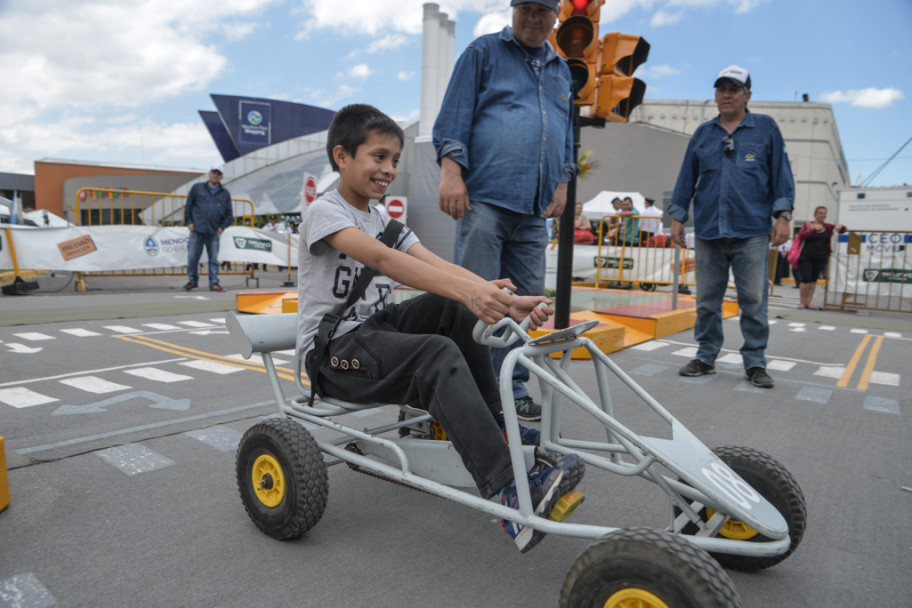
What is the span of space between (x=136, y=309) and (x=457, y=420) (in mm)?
7287

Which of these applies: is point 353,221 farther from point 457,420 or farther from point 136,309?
point 136,309

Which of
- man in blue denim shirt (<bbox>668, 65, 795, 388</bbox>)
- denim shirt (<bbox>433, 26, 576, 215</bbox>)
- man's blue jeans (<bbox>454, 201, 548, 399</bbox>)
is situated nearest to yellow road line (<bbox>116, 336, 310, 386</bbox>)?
man's blue jeans (<bbox>454, 201, 548, 399</bbox>)

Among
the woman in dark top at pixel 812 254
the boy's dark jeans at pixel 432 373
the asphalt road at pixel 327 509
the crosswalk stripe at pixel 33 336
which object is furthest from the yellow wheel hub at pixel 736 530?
the woman in dark top at pixel 812 254

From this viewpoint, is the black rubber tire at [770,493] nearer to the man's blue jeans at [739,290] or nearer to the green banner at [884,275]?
the man's blue jeans at [739,290]

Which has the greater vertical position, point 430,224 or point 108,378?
point 430,224

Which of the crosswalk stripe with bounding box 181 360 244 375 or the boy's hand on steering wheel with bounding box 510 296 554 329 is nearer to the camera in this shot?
the boy's hand on steering wheel with bounding box 510 296 554 329

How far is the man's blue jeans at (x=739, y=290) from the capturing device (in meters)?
4.42

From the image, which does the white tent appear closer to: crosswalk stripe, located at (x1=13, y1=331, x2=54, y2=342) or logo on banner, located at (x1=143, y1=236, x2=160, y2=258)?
logo on banner, located at (x1=143, y1=236, x2=160, y2=258)

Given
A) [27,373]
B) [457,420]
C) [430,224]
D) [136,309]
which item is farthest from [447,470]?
[430,224]

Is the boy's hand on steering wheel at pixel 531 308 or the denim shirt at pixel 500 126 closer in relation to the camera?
the boy's hand on steering wheel at pixel 531 308

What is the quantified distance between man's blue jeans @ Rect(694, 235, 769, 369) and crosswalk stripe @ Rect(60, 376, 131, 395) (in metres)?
4.16

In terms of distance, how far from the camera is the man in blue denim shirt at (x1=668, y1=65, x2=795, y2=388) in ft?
14.3

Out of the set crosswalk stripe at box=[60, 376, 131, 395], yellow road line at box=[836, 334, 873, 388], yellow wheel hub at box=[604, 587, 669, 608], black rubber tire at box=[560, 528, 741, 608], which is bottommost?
yellow road line at box=[836, 334, 873, 388]

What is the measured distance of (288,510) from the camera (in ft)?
6.29
